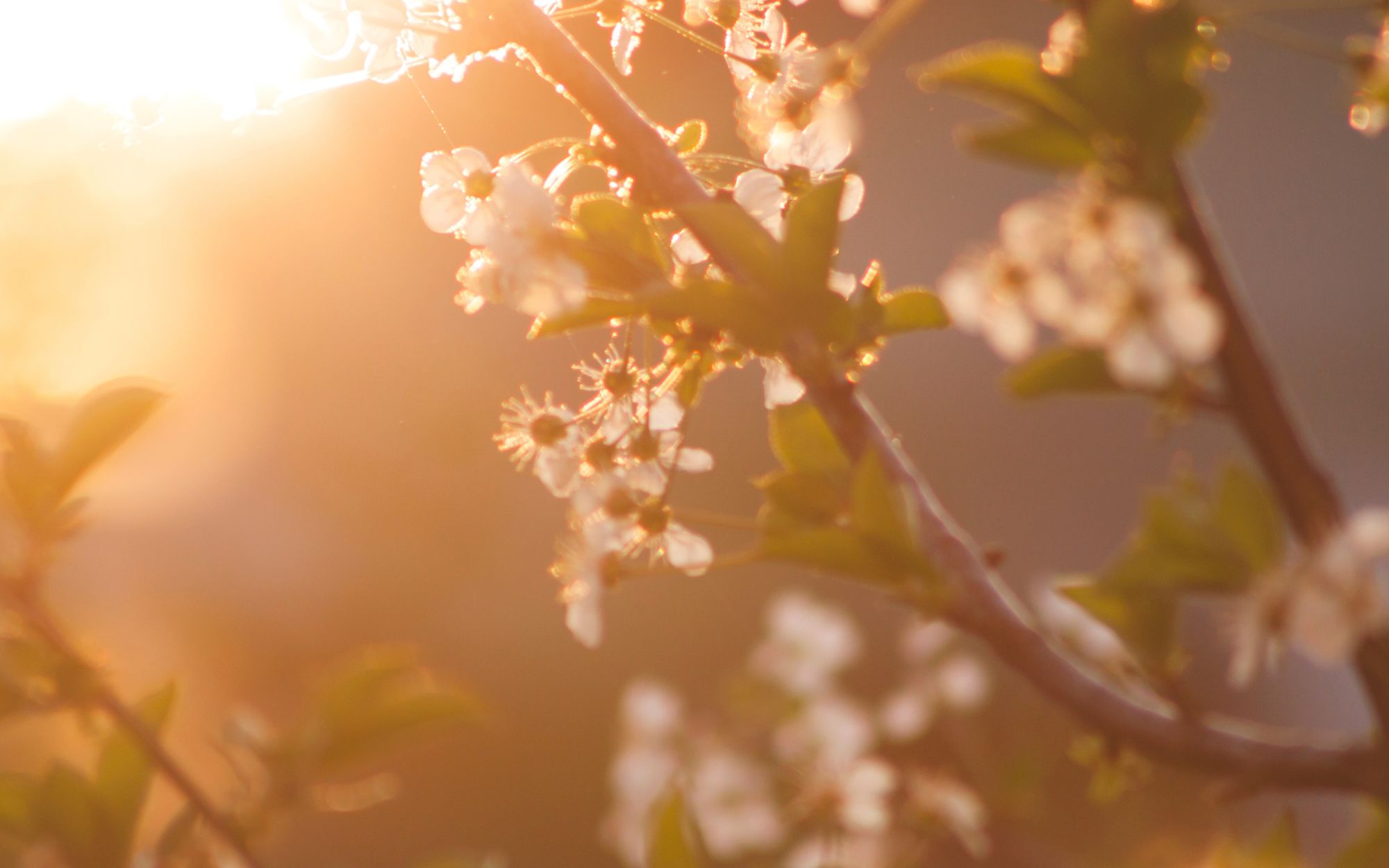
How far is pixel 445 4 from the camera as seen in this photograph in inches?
21.4

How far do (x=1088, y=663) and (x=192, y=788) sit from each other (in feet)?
2.15

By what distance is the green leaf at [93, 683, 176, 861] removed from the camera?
850 millimetres

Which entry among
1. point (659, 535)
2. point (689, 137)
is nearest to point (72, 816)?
point (659, 535)

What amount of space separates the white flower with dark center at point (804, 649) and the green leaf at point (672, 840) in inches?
28.1

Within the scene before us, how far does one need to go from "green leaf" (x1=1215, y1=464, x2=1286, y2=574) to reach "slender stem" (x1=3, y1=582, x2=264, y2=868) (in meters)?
0.73

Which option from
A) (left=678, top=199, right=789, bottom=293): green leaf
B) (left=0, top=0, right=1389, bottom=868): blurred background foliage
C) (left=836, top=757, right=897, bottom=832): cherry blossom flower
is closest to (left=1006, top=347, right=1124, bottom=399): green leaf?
(left=678, top=199, right=789, bottom=293): green leaf

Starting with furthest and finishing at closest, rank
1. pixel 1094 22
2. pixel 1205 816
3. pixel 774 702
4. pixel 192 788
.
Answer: pixel 1205 816, pixel 774 702, pixel 192 788, pixel 1094 22

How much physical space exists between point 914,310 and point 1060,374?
16cm

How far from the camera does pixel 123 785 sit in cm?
85

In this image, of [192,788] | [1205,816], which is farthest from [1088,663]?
[1205,816]

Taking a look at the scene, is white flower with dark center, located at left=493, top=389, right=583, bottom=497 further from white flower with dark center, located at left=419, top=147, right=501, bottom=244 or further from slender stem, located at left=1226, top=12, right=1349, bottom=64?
slender stem, located at left=1226, top=12, right=1349, bottom=64

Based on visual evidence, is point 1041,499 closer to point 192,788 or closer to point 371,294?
point 371,294

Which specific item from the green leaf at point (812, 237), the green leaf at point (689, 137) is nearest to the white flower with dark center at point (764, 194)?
the green leaf at point (689, 137)

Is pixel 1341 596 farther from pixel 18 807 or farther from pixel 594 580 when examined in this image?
pixel 18 807
